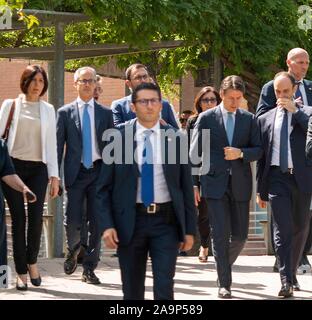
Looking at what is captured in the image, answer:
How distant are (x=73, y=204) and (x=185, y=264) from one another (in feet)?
9.62

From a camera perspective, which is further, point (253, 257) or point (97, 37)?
point (97, 37)

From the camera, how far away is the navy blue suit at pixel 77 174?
1091cm

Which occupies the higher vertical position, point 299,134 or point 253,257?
point 299,134

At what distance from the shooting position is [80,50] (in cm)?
1678

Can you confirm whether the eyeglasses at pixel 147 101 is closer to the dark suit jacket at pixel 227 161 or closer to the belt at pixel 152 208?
the belt at pixel 152 208

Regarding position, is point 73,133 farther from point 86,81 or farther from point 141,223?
point 141,223

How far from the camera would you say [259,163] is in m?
10.5

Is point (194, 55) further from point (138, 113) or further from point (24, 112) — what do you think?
point (138, 113)

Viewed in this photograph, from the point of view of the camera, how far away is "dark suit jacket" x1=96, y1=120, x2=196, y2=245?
23.8ft

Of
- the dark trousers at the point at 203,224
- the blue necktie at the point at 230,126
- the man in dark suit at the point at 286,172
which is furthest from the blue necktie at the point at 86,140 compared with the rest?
the dark trousers at the point at 203,224

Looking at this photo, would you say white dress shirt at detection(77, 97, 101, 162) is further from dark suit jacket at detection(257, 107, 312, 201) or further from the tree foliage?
Result: the tree foliage

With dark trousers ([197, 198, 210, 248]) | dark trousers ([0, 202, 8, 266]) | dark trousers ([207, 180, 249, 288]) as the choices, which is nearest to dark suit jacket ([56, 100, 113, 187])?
dark trousers ([207, 180, 249, 288])

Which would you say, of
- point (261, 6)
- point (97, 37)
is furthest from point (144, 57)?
point (261, 6)

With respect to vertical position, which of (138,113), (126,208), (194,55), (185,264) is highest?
(194,55)
